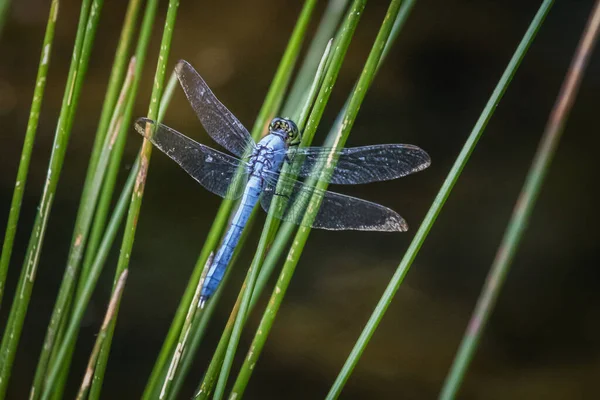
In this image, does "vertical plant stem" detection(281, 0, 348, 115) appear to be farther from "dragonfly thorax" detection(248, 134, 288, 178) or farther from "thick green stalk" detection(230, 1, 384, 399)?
"thick green stalk" detection(230, 1, 384, 399)

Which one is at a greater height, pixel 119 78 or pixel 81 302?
pixel 119 78

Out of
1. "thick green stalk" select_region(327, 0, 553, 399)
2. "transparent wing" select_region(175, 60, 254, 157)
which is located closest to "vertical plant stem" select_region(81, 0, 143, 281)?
"transparent wing" select_region(175, 60, 254, 157)

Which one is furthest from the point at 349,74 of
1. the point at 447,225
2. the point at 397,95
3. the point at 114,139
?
the point at 114,139

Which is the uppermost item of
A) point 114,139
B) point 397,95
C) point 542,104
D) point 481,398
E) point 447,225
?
point 542,104

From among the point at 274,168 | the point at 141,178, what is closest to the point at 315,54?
the point at 274,168

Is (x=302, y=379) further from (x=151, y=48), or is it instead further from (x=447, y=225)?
(x=151, y=48)

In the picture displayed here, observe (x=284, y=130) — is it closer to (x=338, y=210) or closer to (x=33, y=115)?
(x=338, y=210)
